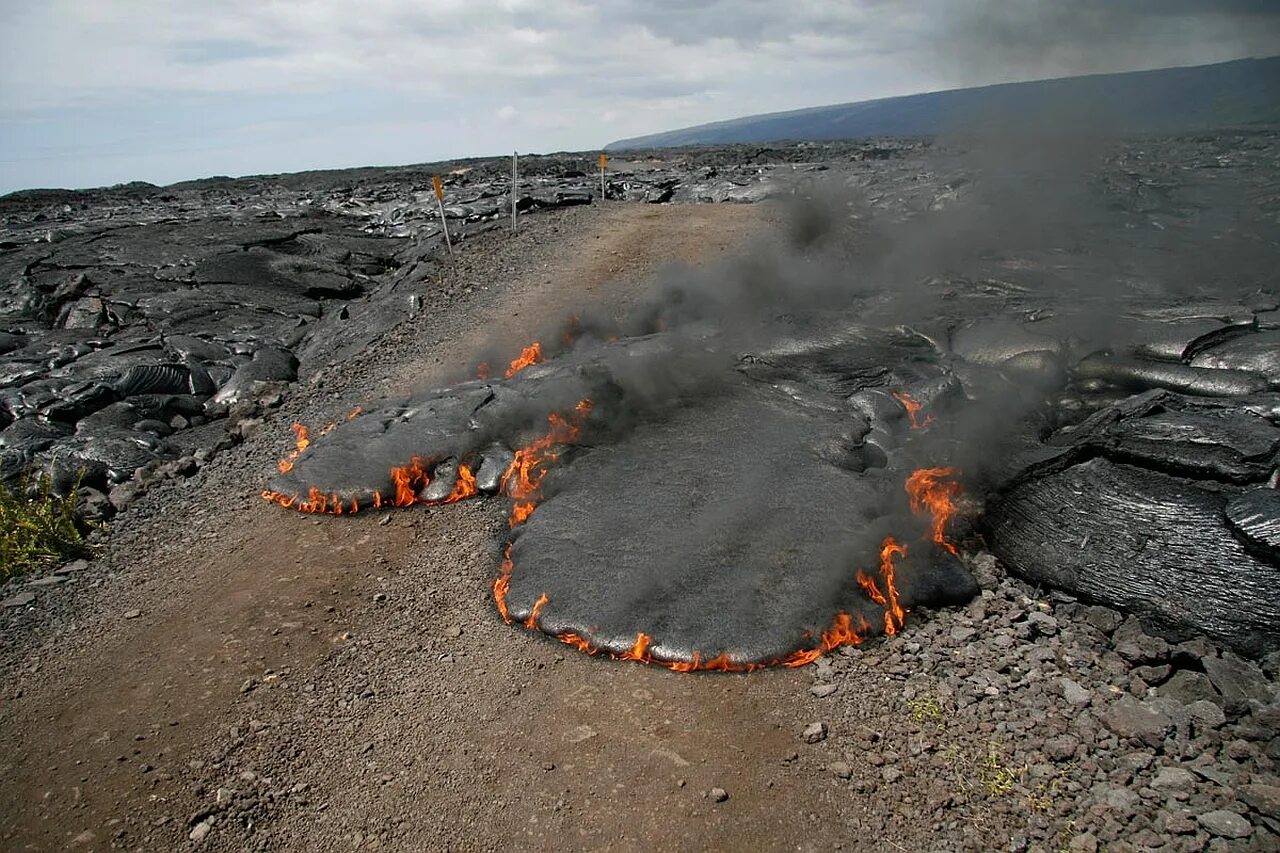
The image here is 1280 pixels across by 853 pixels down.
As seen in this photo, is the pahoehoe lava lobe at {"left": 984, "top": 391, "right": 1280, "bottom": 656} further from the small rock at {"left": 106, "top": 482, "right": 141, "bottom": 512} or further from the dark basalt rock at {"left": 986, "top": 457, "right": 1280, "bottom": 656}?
the small rock at {"left": 106, "top": 482, "right": 141, "bottom": 512}

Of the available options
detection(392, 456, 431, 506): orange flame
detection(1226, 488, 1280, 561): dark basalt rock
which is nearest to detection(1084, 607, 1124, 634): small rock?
detection(1226, 488, 1280, 561): dark basalt rock

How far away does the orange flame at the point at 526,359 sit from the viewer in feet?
26.7

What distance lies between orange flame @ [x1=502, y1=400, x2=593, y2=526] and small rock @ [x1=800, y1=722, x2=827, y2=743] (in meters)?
2.60

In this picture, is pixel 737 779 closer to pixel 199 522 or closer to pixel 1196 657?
pixel 1196 657

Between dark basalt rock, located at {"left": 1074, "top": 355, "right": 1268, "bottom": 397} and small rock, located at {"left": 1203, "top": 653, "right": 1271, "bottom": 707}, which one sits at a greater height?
dark basalt rock, located at {"left": 1074, "top": 355, "right": 1268, "bottom": 397}

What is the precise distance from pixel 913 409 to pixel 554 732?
3.88 meters

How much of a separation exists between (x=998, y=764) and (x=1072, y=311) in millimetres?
4851

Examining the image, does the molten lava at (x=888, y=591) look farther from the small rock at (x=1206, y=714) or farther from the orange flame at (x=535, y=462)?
the orange flame at (x=535, y=462)

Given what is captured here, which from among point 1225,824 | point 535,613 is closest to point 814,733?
point 1225,824

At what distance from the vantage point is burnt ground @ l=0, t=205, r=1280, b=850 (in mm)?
3188

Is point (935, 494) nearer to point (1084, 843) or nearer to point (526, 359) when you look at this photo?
point (1084, 843)

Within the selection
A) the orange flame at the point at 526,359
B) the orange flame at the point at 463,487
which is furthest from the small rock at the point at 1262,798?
the orange flame at the point at 526,359

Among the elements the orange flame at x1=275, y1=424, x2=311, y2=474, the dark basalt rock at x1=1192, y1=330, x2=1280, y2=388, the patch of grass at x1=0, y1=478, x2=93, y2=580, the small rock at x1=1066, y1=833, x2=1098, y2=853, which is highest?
the dark basalt rock at x1=1192, y1=330, x2=1280, y2=388

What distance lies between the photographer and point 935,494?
5.18 meters
